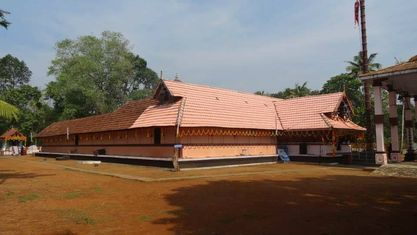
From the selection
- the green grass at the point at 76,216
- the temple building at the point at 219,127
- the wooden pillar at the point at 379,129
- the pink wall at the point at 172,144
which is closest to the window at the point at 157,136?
the temple building at the point at 219,127

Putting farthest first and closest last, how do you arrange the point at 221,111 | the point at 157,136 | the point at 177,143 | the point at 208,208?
the point at 221,111 → the point at 157,136 → the point at 177,143 → the point at 208,208

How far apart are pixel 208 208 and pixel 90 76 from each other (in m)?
47.8

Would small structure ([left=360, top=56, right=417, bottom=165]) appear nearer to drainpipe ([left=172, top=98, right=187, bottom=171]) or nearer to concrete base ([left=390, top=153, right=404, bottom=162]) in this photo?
concrete base ([left=390, top=153, right=404, bottom=162])

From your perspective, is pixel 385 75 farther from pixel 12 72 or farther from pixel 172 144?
pixel 12 72

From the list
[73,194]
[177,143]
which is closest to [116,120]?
[177,143]

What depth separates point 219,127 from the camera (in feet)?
79.1

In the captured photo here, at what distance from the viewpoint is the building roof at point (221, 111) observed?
23.9 meters

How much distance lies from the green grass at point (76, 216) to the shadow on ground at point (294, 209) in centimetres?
165

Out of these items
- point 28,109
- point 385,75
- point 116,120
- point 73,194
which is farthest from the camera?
point 28,109

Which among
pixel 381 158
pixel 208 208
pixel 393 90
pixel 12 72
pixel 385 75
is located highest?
pixel 12 72

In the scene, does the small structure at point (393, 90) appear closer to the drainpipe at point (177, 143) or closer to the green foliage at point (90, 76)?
the drainpipe at point (177, 143)

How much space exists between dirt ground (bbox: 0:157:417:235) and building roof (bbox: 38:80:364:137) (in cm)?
905

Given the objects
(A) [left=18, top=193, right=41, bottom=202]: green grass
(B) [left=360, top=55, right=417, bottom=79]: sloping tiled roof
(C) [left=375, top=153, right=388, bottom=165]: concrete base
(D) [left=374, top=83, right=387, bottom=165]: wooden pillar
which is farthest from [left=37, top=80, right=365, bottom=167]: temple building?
(A) [left=18, top=193, right=41, bottom=202]: green grass

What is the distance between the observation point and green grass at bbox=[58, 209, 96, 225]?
27.4 feet
